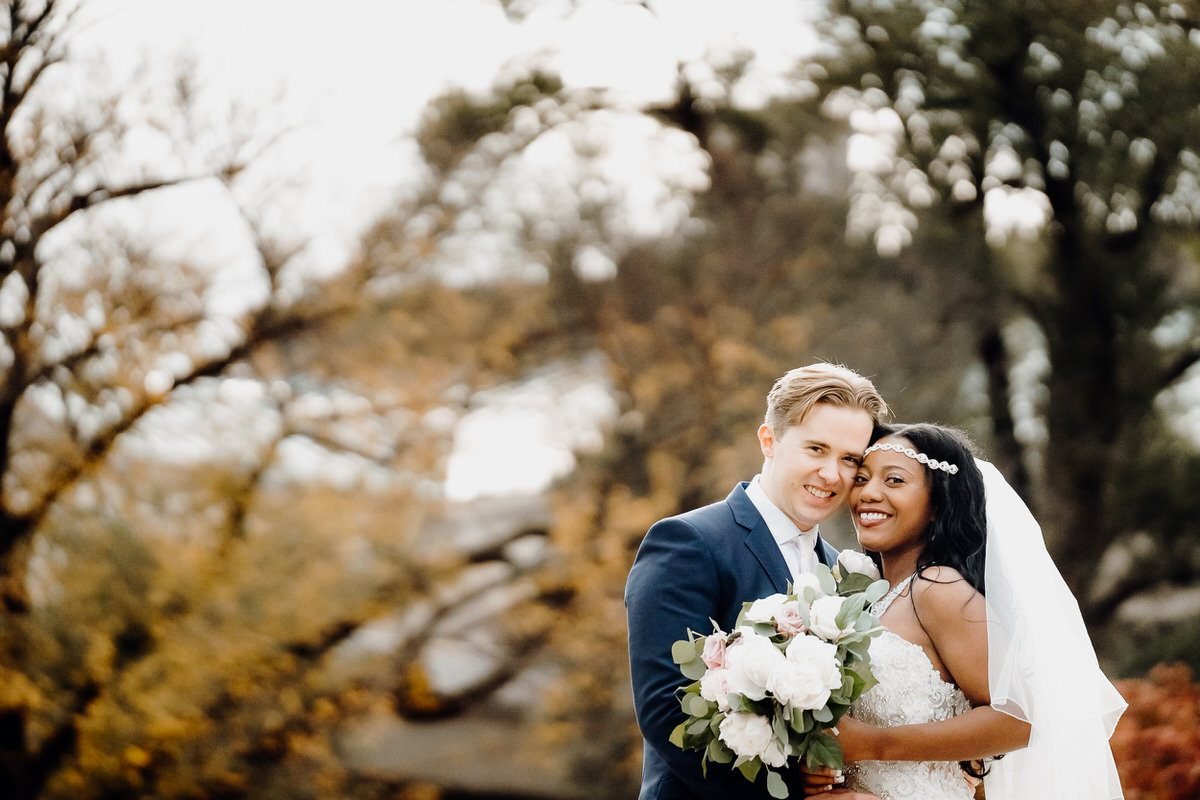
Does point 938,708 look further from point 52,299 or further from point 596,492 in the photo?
Result: point 596,492

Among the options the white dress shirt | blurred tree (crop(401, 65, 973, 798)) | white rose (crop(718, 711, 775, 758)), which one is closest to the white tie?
the white dress shirt

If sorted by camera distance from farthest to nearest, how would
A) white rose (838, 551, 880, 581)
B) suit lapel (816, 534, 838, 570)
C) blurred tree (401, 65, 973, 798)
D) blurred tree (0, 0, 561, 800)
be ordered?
1. blurred tree (401, 65, 973, 798)
2. blurred tree (0, 0, 561, 800)
3. suit lapel (816, 534, 838, 570)
4. white rose (838, 551, 880, 581)

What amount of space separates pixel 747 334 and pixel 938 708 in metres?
8.19

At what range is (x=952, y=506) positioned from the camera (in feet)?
10.7

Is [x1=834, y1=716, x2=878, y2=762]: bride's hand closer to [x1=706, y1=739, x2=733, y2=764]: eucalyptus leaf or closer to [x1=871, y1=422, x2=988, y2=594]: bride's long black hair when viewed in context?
[x1=706, y1=739, x2=733, y2=764]: eucalyptus leaf

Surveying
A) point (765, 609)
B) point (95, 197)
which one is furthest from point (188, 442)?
point (765, 609)

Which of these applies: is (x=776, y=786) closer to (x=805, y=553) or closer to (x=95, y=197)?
(x=805, y=553)

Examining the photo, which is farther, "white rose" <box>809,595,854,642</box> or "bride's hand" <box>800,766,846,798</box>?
"bride's hand" <box>800,766,846,798</box>

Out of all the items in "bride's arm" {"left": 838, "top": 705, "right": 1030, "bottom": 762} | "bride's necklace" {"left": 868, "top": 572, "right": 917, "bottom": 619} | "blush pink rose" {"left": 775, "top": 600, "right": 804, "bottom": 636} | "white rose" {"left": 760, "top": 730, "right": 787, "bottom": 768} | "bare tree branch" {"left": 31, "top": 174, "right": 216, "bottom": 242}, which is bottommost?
"bare tree branch" {"left": 31, "top": 174, "right": 216, "bottom": 242}

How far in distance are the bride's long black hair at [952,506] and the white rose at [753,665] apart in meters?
0.62

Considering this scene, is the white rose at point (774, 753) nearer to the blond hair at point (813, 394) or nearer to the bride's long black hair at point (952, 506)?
the bride's long black hair at point (952, 506)

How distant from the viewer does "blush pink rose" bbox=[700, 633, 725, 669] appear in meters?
2.81

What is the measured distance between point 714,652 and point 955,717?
26.2 inches

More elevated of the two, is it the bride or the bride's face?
the bride's face
